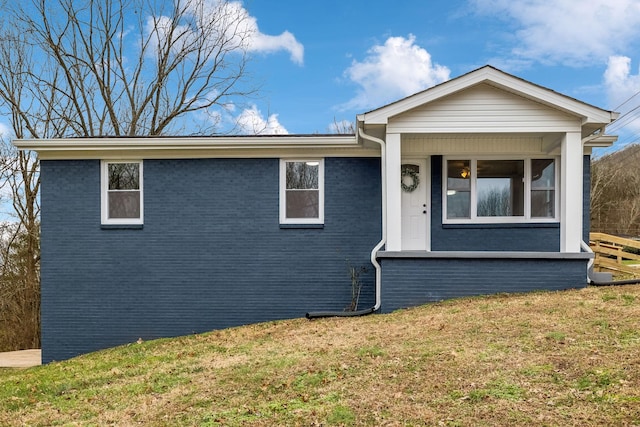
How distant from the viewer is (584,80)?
1820 centimetres

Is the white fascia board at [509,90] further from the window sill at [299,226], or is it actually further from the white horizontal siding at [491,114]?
the window sill at [299,226]

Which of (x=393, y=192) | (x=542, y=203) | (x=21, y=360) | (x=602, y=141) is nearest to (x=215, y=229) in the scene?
(x=393, y=192)

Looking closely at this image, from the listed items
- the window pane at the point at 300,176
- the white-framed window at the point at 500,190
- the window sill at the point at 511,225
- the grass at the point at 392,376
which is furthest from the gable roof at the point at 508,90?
the grass at the point at 392,376

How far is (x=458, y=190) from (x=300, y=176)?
3.10 meters

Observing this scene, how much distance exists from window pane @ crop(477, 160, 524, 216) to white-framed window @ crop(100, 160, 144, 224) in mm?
A: 6595

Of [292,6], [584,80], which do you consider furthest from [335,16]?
[584,80]

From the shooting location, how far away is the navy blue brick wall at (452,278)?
735cm

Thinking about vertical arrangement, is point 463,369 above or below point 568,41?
below

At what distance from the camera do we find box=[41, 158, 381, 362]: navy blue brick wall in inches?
339

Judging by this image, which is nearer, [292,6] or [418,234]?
[418,234]

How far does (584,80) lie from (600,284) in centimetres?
1374

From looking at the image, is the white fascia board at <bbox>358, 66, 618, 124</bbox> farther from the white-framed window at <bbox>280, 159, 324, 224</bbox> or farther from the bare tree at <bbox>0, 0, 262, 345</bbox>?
the bare tree at <bbox>0, 0, 262, 345</bbox>

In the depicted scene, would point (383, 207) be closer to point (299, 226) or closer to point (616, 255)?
point (299, 226)

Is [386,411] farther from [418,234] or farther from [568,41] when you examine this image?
[568,41]
